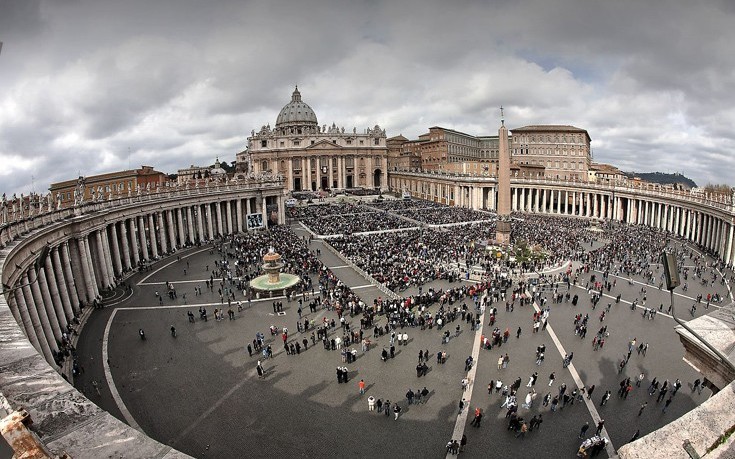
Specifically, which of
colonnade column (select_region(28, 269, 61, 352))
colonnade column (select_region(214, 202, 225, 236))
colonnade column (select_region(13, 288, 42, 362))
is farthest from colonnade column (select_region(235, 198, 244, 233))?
colonnade column (select_region(13, 288, 42, 362))

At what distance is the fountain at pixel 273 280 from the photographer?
31.2 m

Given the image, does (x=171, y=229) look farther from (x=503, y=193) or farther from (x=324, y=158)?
(x=324, y=158)

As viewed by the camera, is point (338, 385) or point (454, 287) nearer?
point (338, 385)

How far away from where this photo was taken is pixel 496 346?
22969 millimetres

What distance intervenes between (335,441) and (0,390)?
440 inches

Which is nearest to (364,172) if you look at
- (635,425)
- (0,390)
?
(635,425)

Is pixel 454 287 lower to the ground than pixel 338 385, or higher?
higher

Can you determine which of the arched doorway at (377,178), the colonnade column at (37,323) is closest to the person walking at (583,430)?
the colonnade column at (37,323)

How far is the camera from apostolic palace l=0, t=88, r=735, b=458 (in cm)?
652

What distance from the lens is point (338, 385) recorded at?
62.5 ft

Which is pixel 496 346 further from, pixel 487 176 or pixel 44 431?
pixel 487 176

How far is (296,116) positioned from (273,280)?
117 m

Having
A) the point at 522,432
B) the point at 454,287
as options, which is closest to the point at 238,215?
the point at 454,287

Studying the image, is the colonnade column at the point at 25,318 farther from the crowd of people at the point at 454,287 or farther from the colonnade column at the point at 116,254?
the colonnade column at the point at 116,254
